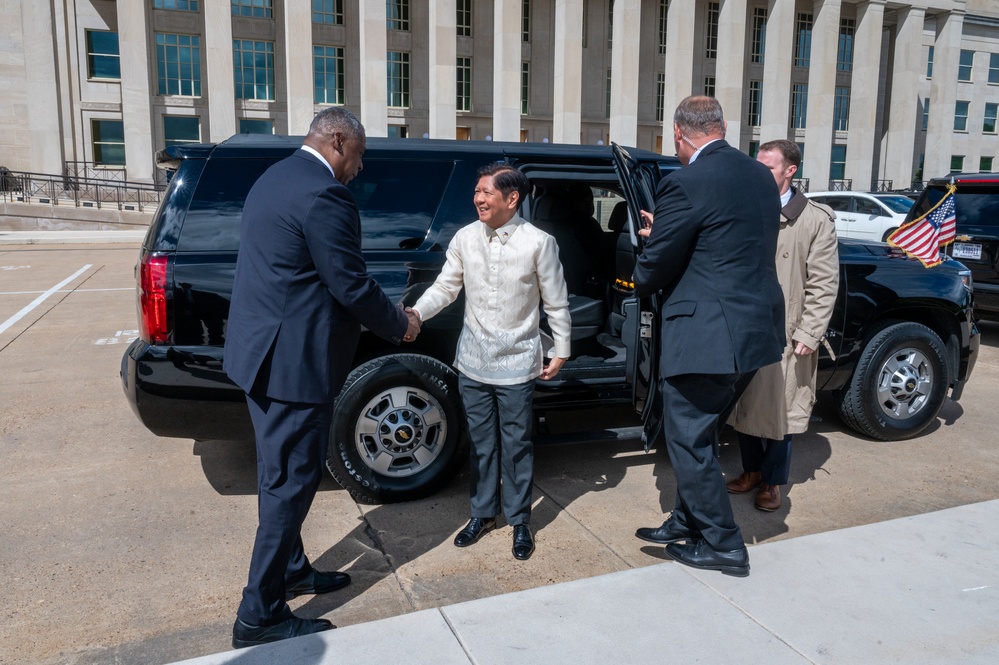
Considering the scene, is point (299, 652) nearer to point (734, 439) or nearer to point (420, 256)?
point (420, 256)

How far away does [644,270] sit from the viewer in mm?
3596

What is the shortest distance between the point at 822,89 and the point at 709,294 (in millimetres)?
48646

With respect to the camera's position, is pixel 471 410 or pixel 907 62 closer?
pixel 471 410

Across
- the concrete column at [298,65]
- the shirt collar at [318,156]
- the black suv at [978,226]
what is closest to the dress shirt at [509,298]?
the shirt collar at [318,156]

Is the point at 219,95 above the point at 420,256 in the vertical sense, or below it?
above

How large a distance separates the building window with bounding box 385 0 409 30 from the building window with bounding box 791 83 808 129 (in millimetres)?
27318

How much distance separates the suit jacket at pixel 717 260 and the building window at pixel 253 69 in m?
42.5

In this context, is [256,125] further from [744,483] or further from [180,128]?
[744,483]

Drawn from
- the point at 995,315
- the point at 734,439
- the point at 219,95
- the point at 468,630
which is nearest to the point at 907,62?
the point at 219,95

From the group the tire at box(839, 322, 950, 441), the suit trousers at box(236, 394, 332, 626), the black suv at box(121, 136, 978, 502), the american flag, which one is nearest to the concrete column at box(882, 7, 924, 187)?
the american flag

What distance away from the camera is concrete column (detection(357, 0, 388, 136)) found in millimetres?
37469

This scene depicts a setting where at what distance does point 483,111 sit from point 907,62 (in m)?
27.6

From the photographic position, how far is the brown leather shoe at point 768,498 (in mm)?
4578

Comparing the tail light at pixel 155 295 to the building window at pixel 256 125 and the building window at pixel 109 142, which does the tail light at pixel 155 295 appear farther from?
the building window at pixel 256 125
